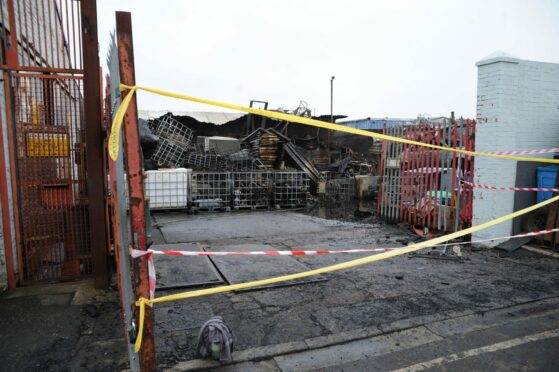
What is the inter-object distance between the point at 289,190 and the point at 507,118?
277 inches

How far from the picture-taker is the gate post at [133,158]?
248 cm

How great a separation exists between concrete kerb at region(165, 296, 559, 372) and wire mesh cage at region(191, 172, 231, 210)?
8.30m

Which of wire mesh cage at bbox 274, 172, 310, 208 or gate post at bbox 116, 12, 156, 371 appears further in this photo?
wire mesh cage at bbox 274, 172, 310, 208

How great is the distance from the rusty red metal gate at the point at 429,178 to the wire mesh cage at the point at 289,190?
3.33 meters

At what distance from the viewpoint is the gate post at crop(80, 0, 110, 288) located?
176 inches

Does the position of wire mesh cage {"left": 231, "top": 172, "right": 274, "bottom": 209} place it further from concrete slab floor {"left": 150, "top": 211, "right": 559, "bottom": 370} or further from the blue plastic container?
the blue plastic container

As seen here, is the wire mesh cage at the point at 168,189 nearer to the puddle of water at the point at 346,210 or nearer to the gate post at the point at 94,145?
the puddle of water at the point at 346,210

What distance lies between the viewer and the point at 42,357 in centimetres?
324

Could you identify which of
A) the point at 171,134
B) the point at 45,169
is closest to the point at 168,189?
the point at 171,134

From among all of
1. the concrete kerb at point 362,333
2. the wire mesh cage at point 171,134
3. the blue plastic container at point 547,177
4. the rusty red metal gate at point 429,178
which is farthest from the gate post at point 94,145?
the wire mesh cage at point 171,134

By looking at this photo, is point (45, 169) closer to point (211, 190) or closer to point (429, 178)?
point (211, 190)

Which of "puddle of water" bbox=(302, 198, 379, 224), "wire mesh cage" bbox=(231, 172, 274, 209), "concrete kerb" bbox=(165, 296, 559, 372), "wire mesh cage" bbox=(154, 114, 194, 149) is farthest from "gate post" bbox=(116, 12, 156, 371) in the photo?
"wire mesh cage" bbox=(154, 114, 194, 149)

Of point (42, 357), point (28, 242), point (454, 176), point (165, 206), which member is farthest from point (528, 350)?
point (165, 206)

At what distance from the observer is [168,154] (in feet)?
46.0
